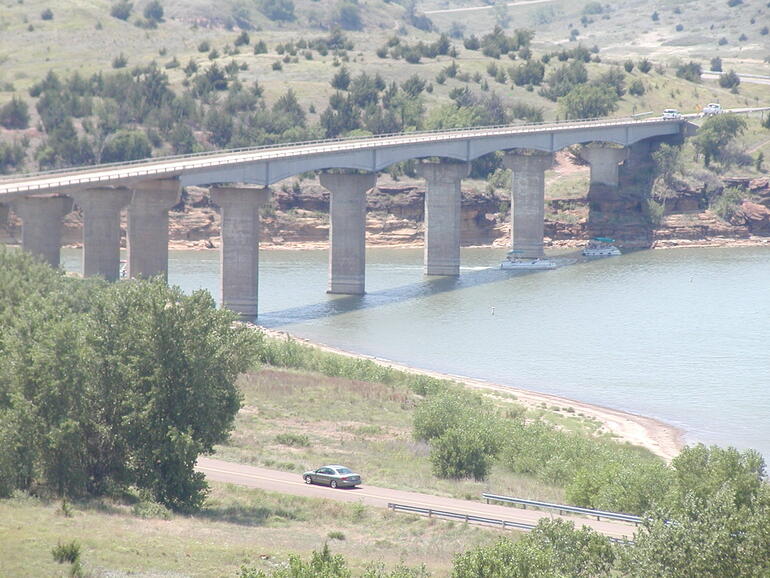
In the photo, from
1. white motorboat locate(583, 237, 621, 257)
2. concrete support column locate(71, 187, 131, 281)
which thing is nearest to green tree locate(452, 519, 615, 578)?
concrete support column locate(71, 187, 131, 281)

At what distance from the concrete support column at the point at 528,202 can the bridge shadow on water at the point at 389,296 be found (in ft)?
18.8

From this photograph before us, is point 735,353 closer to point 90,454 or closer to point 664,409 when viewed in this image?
point 664,409

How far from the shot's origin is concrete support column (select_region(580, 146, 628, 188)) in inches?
5246

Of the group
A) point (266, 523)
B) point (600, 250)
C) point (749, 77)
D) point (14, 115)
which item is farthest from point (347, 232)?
point (749, 77)

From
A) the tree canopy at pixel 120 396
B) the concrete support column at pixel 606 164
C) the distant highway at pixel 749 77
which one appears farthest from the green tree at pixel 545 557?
the distant highway at pixel 749 77

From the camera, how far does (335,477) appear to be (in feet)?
132

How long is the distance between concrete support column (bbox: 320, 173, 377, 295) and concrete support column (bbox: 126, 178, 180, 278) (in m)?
17.6

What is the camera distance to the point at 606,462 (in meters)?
43.5

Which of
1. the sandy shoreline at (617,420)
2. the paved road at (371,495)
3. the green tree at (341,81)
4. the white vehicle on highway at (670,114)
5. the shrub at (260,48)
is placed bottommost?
the sandy shoreline at (617,420)

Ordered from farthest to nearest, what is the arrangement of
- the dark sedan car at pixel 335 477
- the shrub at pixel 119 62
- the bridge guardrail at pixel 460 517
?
the shrub at pixel 119 62, the dark sedan car at pixel 335 477, the bridge guardrail at pixel 460 517

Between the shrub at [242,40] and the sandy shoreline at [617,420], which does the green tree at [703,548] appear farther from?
the shrub at [242,40]

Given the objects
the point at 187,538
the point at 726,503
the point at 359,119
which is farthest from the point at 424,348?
the point at 359,119

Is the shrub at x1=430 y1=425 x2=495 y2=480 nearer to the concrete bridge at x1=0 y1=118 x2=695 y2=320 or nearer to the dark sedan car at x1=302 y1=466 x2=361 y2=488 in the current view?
the dark sedan car at x1=302 y1=466 x2=361 y2=488

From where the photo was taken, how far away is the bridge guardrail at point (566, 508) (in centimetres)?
3428
